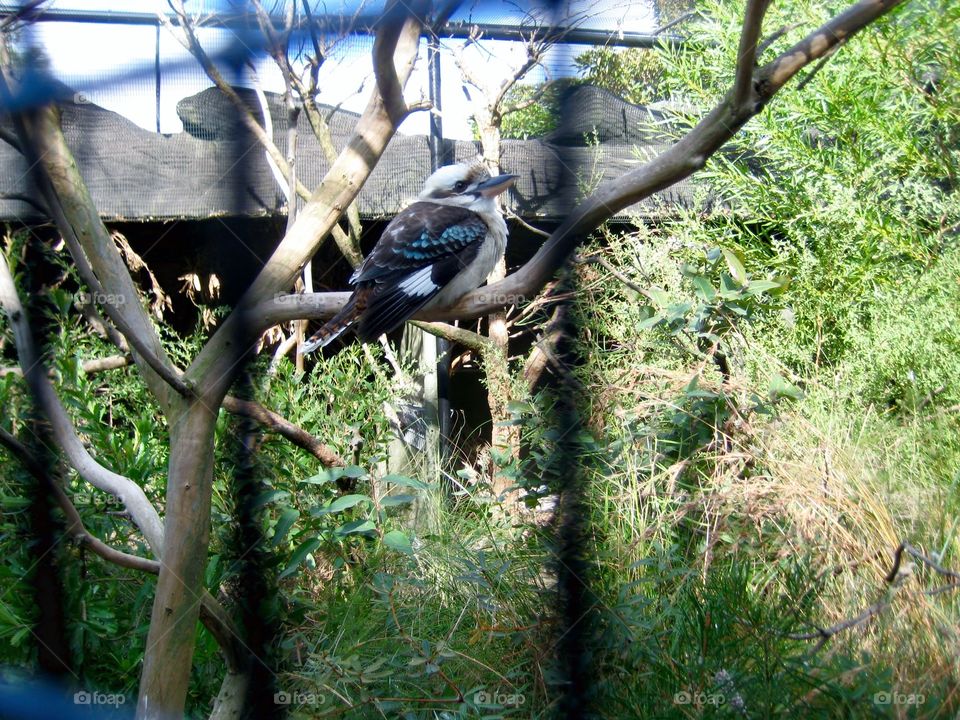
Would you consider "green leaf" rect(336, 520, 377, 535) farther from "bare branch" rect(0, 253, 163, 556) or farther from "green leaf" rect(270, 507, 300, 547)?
"bare branch" rect(0, 253, 163, 556)

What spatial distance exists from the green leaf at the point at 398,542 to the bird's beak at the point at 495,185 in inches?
24.7

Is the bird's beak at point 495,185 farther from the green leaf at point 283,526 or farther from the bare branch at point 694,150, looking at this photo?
the green leaf at point 283,526

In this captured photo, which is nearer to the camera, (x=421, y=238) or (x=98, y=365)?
(x=421, y=238)

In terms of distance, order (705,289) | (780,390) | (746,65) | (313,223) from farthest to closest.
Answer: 1. (705,289)
2. (780,390)
3. (313,223)
4. (746,65)

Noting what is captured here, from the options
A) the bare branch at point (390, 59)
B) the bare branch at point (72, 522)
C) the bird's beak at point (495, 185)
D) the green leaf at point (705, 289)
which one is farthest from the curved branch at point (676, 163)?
the green leaf at point (705, 289)

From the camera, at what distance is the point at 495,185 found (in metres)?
1.38

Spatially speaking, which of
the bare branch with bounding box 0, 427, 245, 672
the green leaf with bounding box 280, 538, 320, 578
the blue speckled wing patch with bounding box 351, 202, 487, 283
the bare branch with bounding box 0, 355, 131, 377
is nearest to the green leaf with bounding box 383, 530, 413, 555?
the green leaf with bounding box 280, 538, 320, 578

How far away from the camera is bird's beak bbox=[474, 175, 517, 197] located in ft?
4.35

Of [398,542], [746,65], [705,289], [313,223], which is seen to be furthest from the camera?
[705,289]

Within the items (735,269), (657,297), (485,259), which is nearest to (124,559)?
(485,259)

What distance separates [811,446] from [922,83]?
1.16 m

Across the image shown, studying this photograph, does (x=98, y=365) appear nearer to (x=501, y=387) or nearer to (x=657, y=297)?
(x=501, y=387)

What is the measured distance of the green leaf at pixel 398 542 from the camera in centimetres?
146

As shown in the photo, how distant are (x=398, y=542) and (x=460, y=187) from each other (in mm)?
664
